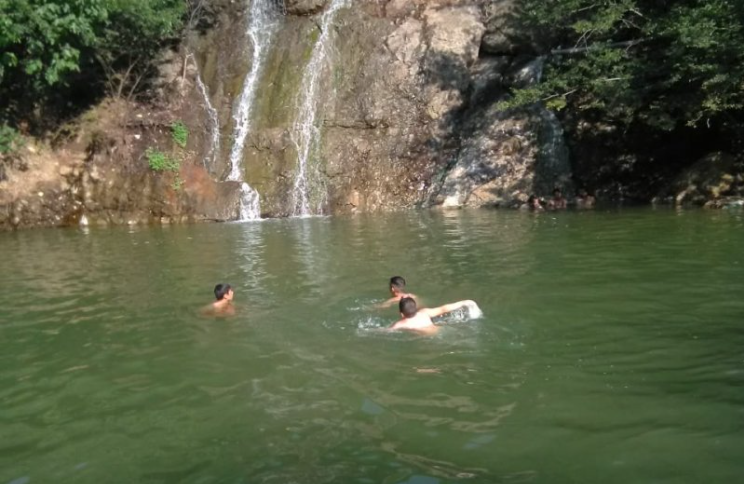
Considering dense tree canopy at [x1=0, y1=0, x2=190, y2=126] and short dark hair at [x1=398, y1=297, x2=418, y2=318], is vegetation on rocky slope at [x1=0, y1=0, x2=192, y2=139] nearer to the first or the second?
Answer: dense tree canopy at [x1=0, y1=0, x2=190, y2=126]

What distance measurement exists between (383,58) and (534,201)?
9043mm

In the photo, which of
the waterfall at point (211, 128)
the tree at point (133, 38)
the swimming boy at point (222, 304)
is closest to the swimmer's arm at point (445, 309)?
the swimming boy at point (222, 304)

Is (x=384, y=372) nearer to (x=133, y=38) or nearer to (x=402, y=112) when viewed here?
(x=402, y=112)

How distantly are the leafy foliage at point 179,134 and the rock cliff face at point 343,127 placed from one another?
0.32 meters

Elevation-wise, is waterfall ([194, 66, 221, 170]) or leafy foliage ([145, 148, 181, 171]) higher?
waterfall ([194, 66, 221, 170])

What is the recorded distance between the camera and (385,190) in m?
25.3

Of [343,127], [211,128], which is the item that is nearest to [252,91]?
[211,128]

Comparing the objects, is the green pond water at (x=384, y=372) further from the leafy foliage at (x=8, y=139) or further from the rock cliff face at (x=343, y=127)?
the leafy foliage at (x=8, y=139)

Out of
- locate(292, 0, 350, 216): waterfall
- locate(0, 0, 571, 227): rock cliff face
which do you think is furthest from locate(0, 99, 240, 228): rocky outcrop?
locate(292, 0, 350, 216): waterfall

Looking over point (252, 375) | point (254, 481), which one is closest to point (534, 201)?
point (252, 375)

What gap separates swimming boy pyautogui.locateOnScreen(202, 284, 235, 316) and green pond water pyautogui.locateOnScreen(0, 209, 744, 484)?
20cm

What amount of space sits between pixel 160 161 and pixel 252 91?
4914mm

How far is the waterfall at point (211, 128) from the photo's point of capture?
2633 centimetres

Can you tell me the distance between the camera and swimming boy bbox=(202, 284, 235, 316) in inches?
379
